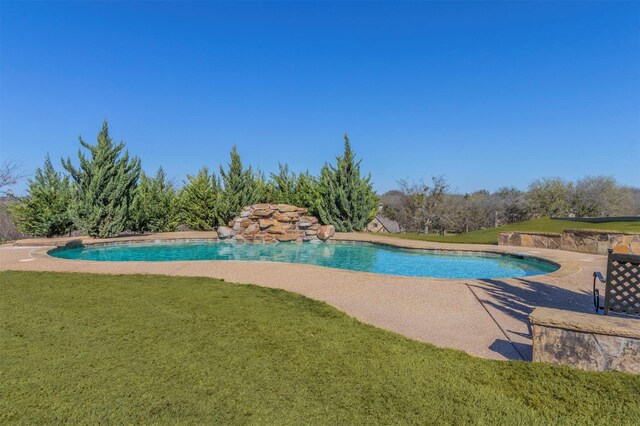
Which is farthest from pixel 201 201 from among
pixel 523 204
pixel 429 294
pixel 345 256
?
pixel 523 204

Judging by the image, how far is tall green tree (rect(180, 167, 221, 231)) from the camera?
19531mm

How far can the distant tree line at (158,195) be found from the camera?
15430 millimetres

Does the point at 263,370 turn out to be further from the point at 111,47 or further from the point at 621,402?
the point at 111,47

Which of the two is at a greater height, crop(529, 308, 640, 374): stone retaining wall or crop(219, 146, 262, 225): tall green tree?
crop(219, 146, 262, 225): tall green tree

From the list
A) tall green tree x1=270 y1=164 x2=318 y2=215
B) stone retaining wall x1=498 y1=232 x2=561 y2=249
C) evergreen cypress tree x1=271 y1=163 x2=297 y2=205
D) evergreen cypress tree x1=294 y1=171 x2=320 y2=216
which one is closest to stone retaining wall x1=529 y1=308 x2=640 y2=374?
stone retaining wall x1=498 y1=232 x2=561 y2=249

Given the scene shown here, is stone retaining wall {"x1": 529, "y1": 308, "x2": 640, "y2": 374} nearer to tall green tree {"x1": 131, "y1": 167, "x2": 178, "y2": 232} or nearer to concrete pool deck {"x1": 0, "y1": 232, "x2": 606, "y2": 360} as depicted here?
concrete pool deck {"x1": 0, "y1": 232, "x2": 606, "y2": 360}

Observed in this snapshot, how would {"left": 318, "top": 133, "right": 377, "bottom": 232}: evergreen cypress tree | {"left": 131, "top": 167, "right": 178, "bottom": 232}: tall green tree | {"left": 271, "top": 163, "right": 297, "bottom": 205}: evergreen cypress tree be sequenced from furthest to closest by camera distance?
{"left": 271, "top": 163, "right": 297, "bottom": 205}: evergreen cypress tree
{"left": 318, "top": 133, "right": 377, "bottom": 232}: evergreen cypress tree
{"left": 131, "top": 167, "right": 178, "bottom": 232}: tall green tree

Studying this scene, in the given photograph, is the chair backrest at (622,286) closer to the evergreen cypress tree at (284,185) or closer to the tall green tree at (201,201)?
the tall green tree at (201,201)

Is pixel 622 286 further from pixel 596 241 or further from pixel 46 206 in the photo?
pixel 46 206

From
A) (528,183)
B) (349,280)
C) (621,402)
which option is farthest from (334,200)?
(528,183)

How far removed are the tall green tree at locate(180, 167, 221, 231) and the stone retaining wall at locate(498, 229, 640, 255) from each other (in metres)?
14.9

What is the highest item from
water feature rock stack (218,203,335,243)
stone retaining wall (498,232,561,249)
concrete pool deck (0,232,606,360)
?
water feature rock stack (218,203,335,243)

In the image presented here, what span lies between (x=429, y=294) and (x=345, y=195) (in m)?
14.0

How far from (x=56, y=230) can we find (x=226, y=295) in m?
15.0
